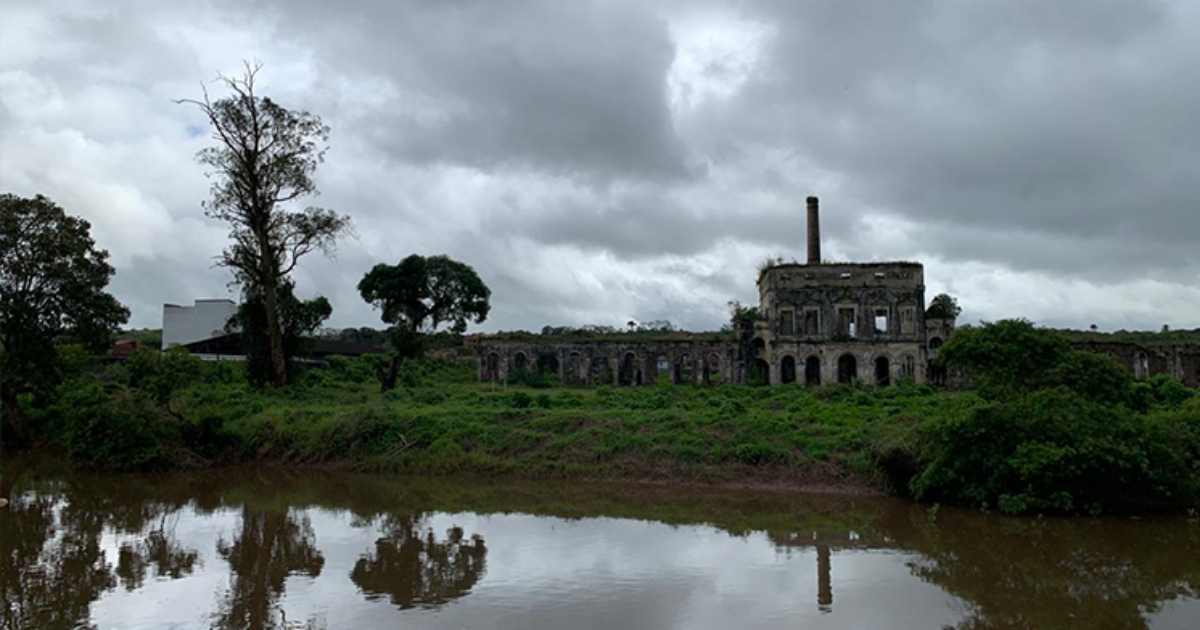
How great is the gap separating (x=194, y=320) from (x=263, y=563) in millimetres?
38175

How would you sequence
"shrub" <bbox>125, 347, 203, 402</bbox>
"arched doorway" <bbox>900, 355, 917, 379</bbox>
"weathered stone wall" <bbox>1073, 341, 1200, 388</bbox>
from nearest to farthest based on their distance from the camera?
"shrub" <bbox>125, 347, 203, 402</bbox>
"weathered stone wall" <bbox>1073, 341, 1200, 388</bbox>
"arched doorway" <bbox>900, 355, 917, 379</bbox>

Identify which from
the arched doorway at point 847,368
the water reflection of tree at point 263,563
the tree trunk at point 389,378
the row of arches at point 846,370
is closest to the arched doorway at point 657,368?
the row of arches at point 846,370

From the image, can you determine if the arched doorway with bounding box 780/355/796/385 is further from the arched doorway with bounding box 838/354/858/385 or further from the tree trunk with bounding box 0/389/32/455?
the tree trunk with bounding box 0/389/32/455

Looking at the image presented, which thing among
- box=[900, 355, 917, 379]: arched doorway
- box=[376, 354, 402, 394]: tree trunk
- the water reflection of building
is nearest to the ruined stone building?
box=[900, 355, 917, 379]: arched doorway

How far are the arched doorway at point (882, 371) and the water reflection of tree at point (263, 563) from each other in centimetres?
2832

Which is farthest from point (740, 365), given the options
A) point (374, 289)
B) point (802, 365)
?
point (374, 289)

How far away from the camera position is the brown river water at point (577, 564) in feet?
28.2

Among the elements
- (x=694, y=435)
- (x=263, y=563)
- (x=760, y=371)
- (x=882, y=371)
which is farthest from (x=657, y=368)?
(x=263, y=563)

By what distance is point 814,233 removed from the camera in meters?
39.2

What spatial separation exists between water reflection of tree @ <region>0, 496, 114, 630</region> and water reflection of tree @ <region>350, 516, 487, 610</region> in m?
2.98

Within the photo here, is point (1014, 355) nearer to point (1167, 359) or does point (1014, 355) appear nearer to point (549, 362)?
point (549, 362)

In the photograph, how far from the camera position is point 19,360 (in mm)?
20875

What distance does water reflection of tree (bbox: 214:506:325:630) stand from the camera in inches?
334

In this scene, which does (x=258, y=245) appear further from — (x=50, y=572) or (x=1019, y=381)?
(x=1019, y=381)
